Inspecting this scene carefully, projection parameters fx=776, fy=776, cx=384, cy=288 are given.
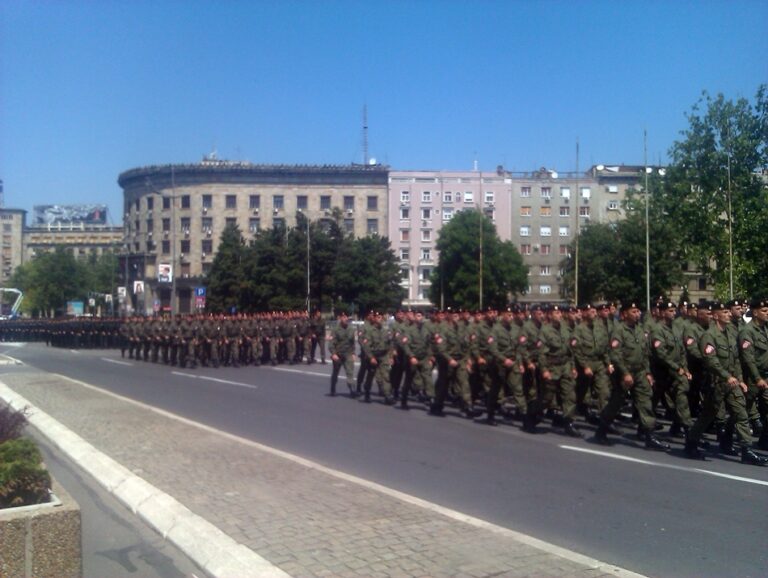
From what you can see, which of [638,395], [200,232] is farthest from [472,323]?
[200,232]

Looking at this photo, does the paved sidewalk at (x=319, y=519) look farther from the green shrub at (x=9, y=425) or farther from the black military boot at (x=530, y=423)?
the black military boot at (x=530, y=423)

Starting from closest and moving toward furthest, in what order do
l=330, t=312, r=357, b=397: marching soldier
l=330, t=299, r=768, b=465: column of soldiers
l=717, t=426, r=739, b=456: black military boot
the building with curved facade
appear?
l=330, t=299, r=768, b=465: column of soldiers < l=717, t=426, r=739, b=456: black military boot < l=330, t=312, r=357, b=397: marching soldier < the building with curved facade

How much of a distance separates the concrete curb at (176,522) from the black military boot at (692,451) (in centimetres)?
664

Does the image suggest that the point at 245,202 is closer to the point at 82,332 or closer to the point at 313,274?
the point at 313,274

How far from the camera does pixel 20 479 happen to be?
520 centimetres

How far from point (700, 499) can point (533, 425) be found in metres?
4.80

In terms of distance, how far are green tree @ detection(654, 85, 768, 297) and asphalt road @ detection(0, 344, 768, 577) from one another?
2074 centimetres

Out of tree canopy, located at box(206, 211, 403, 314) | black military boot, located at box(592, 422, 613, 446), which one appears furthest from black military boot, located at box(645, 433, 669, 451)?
tree canopy, located at box(206, 211, 403, 314)

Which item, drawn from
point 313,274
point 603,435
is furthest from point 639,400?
point 313,274

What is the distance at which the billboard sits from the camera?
122750 mm

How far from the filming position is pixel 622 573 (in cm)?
552

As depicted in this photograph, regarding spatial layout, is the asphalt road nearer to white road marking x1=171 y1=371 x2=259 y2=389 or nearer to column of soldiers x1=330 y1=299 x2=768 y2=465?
column of soldiers x1=330 y1=299 x2=768 y2=465

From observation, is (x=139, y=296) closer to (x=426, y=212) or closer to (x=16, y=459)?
(x=426, y=212)

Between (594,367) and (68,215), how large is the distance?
410 feet
